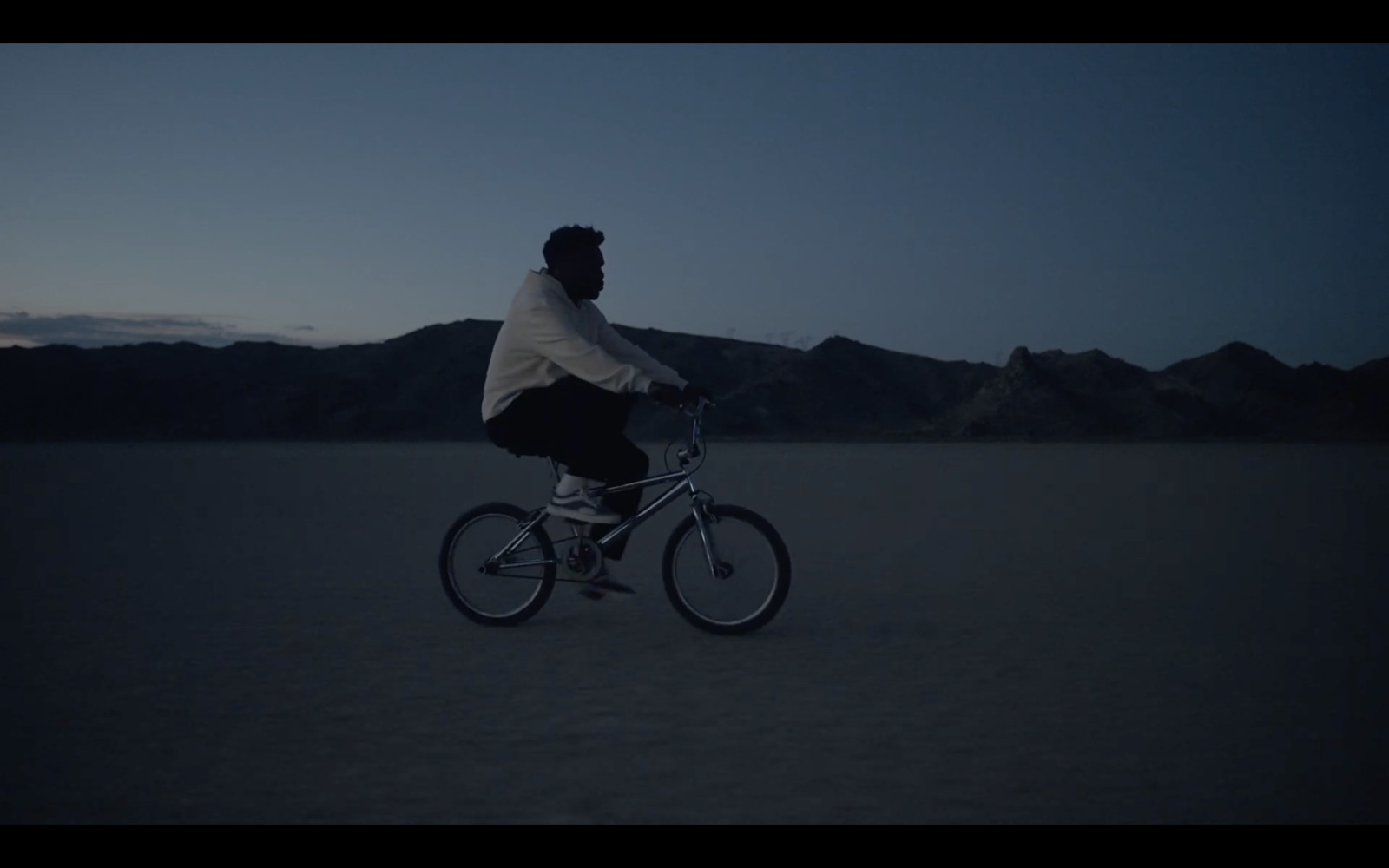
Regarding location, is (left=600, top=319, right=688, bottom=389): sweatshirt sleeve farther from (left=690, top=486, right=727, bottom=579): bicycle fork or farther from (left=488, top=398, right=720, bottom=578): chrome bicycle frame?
(left=690, top=486, right=727, bottom=579): bicycle fork

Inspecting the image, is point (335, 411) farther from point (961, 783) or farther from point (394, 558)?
point (961, 783)

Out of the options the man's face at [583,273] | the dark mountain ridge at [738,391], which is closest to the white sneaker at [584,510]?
the man's face at [583,273]

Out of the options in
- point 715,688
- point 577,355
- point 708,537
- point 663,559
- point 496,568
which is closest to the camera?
point 715,688

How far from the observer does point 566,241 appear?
7.23m

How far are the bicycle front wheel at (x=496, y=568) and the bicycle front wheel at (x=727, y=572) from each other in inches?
30.5

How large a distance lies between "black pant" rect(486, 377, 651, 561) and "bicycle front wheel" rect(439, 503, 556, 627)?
0.43 meters

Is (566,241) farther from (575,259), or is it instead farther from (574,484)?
(574,484)

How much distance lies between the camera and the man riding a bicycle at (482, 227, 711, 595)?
7141 millimetres

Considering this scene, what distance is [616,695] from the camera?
5570 millimetres

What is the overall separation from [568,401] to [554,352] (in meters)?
0.35

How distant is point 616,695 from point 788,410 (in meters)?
112

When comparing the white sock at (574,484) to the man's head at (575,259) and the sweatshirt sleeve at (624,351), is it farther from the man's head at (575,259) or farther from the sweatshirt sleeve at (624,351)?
the man's head at (575,259)

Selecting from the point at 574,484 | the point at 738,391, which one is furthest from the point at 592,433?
the point at 738,391

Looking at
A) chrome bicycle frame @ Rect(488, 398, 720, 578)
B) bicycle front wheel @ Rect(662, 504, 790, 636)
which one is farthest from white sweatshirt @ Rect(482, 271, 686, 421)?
bicycle front wheel @ Rect(662, 504, 790, 636)
